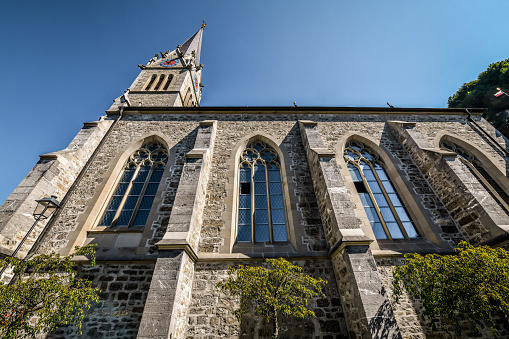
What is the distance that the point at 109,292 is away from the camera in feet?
16.6

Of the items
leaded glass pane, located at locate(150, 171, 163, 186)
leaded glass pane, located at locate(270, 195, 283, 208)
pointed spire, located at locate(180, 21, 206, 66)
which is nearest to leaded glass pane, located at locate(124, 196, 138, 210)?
leaded glass pane, located at locate(150, 171, 163, 186)

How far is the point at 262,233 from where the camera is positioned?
6395 mm

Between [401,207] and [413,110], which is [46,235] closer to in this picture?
[401,207]

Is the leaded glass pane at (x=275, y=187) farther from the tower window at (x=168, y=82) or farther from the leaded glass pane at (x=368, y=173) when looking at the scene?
the tower window at (x=168, y=82)

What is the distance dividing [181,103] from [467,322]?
53.9 ft

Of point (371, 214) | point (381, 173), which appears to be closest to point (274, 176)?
point (371, 214)

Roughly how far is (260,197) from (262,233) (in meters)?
1.32

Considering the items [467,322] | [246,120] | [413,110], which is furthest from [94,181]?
[413,110]

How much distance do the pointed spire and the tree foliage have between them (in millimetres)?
30399

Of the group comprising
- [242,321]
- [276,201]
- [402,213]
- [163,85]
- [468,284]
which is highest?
[163,85]

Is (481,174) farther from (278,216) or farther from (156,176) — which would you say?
(156,176)

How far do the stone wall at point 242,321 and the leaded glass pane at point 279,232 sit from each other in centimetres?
172

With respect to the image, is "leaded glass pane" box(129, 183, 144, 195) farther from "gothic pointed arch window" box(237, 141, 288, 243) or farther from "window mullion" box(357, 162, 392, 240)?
"window mullion" box(357, 162, 392, 240)

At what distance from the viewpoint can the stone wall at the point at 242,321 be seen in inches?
178
